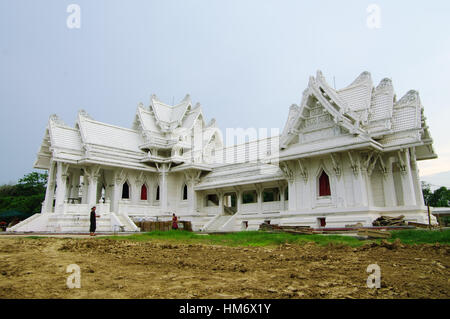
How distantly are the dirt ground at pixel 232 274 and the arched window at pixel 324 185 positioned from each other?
31.9ft

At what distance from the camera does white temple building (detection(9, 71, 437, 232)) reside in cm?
1650

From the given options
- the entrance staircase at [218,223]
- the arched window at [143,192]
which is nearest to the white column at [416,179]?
the entrance staircase at [218,223]

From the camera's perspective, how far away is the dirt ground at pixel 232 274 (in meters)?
4.08

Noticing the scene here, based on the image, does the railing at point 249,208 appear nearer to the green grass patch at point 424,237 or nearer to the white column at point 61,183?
the white column at point 61,183

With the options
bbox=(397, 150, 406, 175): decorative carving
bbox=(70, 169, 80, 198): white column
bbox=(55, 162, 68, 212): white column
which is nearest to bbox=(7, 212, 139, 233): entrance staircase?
bbox=(55, 162, 68, 212): white column

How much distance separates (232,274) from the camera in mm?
5305

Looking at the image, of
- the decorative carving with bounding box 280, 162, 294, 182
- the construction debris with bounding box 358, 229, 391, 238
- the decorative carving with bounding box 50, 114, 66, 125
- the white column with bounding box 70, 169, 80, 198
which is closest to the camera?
the construction debris with bounding box 358, 229, 391, 238

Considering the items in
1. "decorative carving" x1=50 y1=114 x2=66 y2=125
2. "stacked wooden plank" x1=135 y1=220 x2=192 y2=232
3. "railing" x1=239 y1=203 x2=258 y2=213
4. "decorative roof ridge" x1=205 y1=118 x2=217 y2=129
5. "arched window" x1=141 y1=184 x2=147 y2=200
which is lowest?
"stacked wooden plank" x1=135 y1=220 x2=192 y2=232

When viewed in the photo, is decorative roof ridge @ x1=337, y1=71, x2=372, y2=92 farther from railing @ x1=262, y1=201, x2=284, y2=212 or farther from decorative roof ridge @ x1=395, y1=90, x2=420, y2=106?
railing @ x1=262, y1=201, x2=284, y2=212

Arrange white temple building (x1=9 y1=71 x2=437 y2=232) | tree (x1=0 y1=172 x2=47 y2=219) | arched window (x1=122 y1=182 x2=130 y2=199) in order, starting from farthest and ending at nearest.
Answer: tree (x1=0 y1=172 x2=47 y2=219)
arched window (x1=122 y1=182 x2=130 y2=199)
white temple building (x1=9 y1=71 x2=437 y2=232)

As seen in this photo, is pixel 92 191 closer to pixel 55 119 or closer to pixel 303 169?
pixel 55 119

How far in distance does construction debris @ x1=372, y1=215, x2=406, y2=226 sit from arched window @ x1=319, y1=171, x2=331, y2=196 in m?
3.02
